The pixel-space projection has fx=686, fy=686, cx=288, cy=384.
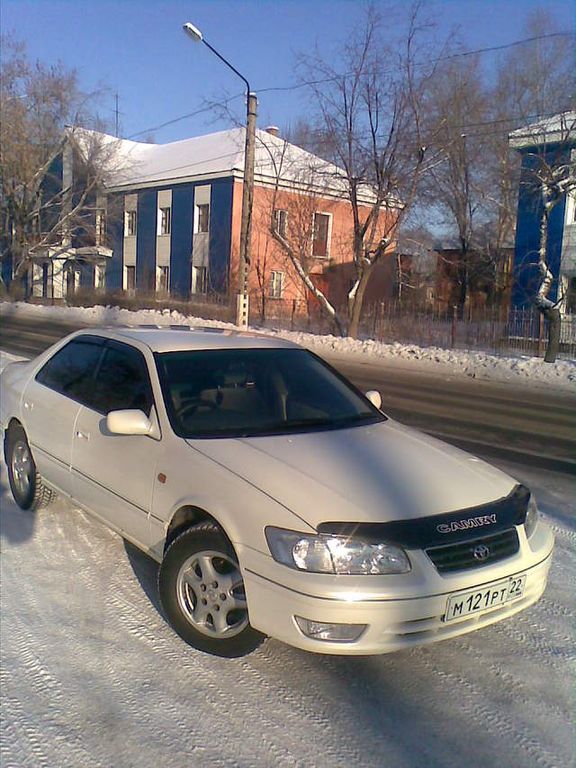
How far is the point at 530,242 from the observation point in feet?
89.2

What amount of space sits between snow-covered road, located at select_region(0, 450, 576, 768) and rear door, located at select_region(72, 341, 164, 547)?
0.45m

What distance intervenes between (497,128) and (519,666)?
91.0 feet

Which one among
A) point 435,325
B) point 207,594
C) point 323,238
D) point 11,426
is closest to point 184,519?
point 207,594

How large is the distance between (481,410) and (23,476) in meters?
8.58

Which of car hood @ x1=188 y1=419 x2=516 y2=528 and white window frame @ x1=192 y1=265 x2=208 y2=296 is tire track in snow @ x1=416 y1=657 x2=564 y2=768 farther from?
white window frame @ x1=192 y1=265 x2=208 y2=296

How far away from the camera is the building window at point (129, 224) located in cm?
4275

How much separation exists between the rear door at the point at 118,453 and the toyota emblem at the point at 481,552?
1.64 m

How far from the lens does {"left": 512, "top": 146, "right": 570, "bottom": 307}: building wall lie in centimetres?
2498

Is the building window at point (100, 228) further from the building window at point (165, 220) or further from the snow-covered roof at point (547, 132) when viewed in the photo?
the snow-covered roof at point (547, 132)

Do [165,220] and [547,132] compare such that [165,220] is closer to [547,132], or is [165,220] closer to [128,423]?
[547,132]

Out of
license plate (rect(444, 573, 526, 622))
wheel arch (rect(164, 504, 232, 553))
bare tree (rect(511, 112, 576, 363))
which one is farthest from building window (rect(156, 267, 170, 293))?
license plate (rect(444, 573, 526, 622))

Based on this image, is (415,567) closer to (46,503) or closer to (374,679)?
(374,679)

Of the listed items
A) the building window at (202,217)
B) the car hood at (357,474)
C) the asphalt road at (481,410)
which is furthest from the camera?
the building window at (202,217)

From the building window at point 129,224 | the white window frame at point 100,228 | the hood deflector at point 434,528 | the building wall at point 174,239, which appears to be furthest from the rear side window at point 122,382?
the building window at point 129,224
